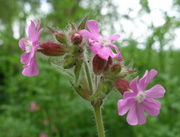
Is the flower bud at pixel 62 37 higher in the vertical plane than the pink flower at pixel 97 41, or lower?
higher

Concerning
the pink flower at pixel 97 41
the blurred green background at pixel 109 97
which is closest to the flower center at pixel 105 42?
the pink flower at pixel 97 41

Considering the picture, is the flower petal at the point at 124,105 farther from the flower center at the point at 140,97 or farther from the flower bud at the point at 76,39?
the flower bud at the point at 76,39

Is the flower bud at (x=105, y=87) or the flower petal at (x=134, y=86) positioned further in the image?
the flower bud at (x=105, y=87)

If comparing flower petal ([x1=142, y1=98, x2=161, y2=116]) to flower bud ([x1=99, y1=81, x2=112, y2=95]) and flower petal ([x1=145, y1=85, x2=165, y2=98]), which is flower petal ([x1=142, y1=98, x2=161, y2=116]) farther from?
flower bud ([x1=99, y1=81, x2=112, y2=95])

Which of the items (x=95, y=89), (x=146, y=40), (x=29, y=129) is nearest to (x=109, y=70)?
(x=95, y=89)

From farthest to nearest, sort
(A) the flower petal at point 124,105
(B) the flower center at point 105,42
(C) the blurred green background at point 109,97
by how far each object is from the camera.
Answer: (C) the blurred green background at point 109,97, (B) the flower center at point 105,42, (A) the flower petal at point 124,105

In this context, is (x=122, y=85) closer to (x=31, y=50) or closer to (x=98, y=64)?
(x=98, y=64)

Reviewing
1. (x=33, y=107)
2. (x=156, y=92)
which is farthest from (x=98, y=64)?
(x=33, y=107)

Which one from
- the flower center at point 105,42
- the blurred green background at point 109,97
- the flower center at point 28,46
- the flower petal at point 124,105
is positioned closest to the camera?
the flower petal at point 124,105

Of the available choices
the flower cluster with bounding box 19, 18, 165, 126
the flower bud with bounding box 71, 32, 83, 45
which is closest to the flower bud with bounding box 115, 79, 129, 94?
the flower cluster with bounding box 19, 18, 165, 126
